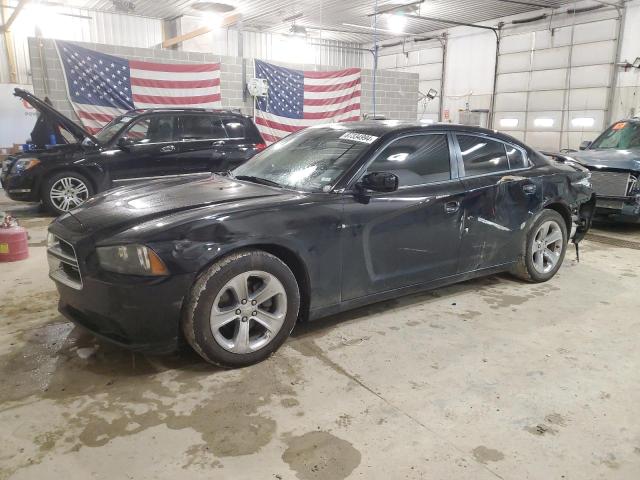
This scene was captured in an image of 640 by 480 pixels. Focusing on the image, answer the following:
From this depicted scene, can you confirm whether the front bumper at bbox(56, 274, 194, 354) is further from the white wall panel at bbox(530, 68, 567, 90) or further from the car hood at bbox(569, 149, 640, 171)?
the white wall panel at bbox(530, 68, 567, 90)

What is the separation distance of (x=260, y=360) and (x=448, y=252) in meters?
1.65

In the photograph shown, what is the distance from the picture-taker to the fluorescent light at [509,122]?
16842mm

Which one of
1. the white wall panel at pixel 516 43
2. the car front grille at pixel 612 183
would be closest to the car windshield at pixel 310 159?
the car front grille at pixel 612 183

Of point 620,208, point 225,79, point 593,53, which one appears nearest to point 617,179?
point 620,208

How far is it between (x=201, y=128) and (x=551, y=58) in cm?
1246

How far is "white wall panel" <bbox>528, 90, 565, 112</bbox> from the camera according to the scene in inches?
611

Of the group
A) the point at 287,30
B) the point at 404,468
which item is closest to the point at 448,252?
the point at 404,468

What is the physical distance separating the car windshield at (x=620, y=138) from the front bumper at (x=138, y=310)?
7.72 metres

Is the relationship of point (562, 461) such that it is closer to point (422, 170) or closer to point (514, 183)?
point (422, 170)

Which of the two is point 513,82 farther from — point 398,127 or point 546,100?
point 398,127

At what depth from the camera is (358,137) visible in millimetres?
3629

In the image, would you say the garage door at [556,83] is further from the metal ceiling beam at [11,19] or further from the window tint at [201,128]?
the metal ceiling beam at [11,19]

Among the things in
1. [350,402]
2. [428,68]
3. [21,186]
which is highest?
[428,68]

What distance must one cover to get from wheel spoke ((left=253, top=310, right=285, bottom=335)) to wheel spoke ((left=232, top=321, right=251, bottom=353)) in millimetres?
82
